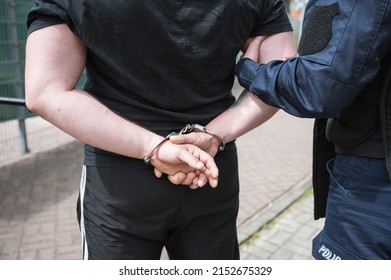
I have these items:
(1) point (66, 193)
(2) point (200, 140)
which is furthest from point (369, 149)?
(1) point (66, 193)

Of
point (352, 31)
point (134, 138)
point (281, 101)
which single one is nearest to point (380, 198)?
point (281, 101)

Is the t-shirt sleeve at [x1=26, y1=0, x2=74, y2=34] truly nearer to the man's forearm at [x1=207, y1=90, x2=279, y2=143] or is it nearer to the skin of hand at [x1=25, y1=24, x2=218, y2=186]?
the skin of hand at [x1=25, y1=24, x2=218, y2=186]

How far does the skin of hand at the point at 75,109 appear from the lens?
1396 mm

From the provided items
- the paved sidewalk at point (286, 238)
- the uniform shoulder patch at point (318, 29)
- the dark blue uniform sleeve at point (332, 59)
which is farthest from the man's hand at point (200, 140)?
the paved sidewalk at point (286, 238)

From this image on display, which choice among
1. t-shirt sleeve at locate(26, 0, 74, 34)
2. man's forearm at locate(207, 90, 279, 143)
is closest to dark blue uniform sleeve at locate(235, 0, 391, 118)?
man's forearm at locate(207, 90, 279, 143)

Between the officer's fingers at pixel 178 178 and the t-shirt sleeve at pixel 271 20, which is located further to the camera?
the t-shirt sleeve at pixel 271 20

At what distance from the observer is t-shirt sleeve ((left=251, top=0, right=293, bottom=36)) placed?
1651 millimetres

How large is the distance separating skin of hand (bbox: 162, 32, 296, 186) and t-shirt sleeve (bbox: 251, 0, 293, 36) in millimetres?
21

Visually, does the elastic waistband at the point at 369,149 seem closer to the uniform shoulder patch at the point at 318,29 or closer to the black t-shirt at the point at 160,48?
the uniform shoulder patch at the point at 318,29

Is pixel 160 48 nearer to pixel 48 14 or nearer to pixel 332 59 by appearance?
pixel 48 14

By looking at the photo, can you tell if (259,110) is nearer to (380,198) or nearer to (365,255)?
(380,198)

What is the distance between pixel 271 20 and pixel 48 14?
2.65 feet

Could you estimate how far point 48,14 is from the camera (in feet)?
4.55

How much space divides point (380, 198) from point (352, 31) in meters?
0.59
